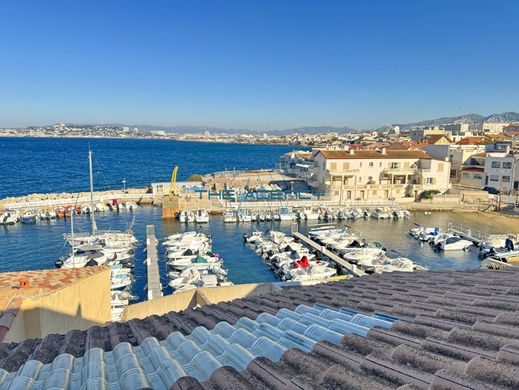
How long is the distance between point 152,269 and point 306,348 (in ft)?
72.8

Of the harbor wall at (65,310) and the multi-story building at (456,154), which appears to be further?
the multi-story building at (456,154)

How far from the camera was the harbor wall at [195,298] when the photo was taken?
36.6 feet

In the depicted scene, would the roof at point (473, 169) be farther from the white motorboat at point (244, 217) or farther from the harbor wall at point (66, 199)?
the harbor wall at point (66, 199)

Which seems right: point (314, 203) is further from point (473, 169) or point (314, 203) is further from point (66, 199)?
point (66, 199)

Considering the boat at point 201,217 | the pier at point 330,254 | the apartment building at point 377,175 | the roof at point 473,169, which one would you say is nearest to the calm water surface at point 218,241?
the boat at point 201,217

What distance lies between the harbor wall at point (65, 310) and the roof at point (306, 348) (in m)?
2.96

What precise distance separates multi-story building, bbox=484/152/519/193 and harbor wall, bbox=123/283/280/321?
46.2 meters

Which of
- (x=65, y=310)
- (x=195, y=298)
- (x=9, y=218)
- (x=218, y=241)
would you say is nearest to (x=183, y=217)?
(x=218, y=241)

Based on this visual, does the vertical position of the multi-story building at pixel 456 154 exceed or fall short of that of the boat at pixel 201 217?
it exceeds it

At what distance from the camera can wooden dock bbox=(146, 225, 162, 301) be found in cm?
1988

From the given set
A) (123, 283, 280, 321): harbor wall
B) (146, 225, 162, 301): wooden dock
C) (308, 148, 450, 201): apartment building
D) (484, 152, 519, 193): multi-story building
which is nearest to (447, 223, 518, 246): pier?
(308, 148, 450, 201): apartment building

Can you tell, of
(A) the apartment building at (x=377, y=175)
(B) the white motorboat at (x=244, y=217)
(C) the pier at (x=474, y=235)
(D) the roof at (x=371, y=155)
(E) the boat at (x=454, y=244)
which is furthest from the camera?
(D) the roof at (x=371, y=155)

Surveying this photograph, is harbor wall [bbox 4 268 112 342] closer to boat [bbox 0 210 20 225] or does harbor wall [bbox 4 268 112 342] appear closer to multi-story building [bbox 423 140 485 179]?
boat [bbox 0 210 20 225]

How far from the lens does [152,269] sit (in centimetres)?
2370
